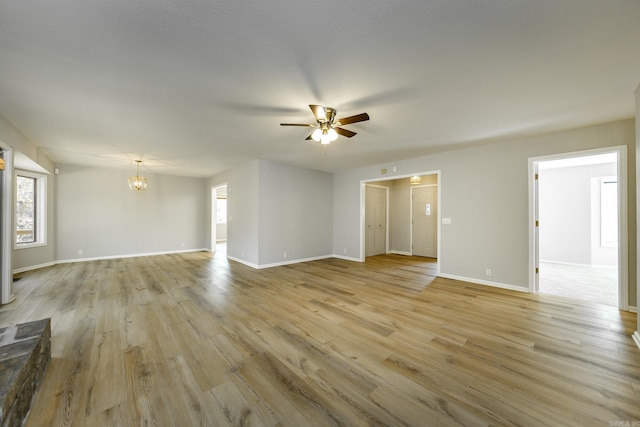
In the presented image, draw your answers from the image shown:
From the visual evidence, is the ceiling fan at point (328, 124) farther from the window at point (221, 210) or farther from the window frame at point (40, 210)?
the window at point (221, 210)

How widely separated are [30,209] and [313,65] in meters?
7.77

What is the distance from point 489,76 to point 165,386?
12.7ft

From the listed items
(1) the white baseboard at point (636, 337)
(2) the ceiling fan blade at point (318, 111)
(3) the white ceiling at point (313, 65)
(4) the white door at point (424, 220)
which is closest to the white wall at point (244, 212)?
(3) the white ceiling at point (313, 65)

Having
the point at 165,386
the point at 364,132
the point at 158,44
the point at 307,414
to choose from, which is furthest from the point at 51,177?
the point at 307,414

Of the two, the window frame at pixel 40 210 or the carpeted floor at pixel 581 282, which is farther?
the window frame at pixel 40 210

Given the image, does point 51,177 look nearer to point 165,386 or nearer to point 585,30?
point 165,386

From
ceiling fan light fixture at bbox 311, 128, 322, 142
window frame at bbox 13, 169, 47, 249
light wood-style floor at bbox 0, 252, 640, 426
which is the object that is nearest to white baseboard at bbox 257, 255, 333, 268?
light wood-style floor at bbox 0, 252, 640, 426

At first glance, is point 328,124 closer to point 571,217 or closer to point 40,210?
point 40,210

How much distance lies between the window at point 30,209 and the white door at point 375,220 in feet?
27.3

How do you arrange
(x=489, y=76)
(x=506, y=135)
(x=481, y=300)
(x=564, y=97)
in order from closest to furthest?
(x=489, y=76), (x=564, y=97), (x=481, y=300), (x=506, y=135)

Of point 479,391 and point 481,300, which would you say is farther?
point 481,300

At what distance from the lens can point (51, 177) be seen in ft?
19.8

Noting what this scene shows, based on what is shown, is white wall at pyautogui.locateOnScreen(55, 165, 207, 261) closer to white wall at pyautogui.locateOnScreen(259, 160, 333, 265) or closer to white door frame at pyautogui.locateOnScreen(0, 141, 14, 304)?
white door frame at pyautogui.locateOnScreen(0, 141, 14, 304)

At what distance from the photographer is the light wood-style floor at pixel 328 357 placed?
1594 millimetres
